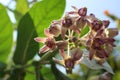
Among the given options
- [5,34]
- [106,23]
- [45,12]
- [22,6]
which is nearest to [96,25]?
[106,23]

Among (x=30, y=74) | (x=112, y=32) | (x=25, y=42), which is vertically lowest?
(x=30, y=74)

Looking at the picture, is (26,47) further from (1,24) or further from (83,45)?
(83,45)

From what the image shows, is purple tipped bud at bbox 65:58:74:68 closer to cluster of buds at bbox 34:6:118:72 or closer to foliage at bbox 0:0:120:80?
cluster of buds at bbox 34:6:118:72

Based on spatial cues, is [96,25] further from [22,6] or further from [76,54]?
[22,6]

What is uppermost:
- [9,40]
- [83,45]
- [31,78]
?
[83,45]

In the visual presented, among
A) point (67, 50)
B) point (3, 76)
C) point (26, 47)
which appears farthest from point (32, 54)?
point (67, 50)

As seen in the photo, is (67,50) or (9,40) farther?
(9,40)

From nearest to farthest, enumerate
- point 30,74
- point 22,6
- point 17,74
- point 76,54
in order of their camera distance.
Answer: point 76,54 → point 17,74 → point 30,74 → point 22,6
